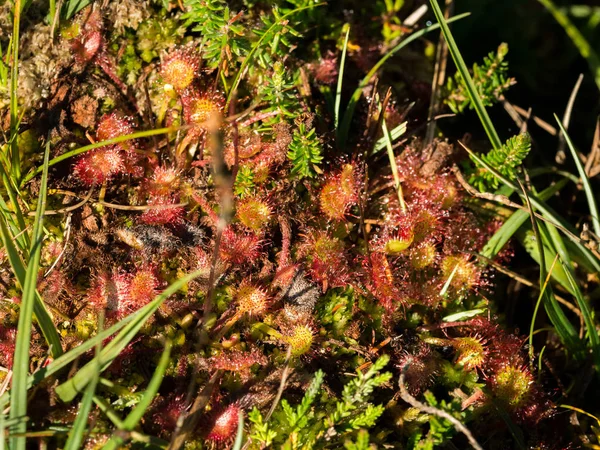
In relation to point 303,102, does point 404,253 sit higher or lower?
lower

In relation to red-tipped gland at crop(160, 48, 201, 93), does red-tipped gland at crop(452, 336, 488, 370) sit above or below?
below

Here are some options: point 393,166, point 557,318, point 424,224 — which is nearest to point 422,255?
point 424,224

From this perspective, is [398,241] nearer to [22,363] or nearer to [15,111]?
[22,363]

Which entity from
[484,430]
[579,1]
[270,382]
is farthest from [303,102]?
[579,1]

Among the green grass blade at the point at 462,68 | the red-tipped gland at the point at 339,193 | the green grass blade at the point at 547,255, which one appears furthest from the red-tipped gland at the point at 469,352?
the green grass blade at the point at 462,68

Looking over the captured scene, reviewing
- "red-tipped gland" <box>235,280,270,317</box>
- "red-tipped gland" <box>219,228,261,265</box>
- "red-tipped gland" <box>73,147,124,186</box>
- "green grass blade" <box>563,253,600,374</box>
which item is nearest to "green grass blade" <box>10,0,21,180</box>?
"red-tipped gland" <box>73,147,124,186</box>

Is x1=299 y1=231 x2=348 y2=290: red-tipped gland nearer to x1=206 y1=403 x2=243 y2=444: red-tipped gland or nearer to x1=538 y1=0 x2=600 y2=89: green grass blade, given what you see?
x1=206 y1=403 x2=243 y2=444: red-tipped gland

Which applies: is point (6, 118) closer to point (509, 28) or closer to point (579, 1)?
point (509, 28)
